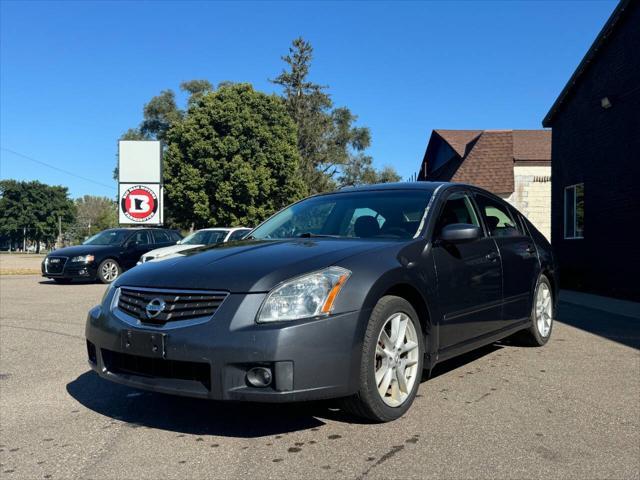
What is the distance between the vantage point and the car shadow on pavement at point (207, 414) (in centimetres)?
359

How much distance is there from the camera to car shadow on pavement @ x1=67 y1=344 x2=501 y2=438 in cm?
359

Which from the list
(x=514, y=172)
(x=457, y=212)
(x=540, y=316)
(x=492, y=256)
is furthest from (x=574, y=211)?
(x=457, y=212)

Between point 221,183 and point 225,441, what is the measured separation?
33.5 metres

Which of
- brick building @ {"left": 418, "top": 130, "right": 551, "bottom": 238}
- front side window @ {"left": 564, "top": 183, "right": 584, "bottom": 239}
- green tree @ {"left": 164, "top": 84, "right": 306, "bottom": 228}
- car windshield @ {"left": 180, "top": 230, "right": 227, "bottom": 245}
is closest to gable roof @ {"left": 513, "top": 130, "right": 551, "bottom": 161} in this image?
brick building @ {"left": 418, "top": 130, "right": 551, "bottom": 238}

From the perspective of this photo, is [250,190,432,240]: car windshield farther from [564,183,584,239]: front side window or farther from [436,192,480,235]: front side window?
[564,183,584,239]: front side window

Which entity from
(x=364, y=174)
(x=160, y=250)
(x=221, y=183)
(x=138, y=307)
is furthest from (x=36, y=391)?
(x=364, y=174)

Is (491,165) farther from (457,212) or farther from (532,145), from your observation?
(457,212)

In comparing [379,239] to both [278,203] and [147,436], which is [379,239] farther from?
[278,203]

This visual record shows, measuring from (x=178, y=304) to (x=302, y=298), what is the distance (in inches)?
28.8

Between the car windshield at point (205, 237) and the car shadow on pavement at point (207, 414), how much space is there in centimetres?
1203

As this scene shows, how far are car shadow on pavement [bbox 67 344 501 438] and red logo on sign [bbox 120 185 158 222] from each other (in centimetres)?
1888

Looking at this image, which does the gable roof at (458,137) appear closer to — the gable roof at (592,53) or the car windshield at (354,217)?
the gable roof at (592,53)

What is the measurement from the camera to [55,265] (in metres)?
15.1

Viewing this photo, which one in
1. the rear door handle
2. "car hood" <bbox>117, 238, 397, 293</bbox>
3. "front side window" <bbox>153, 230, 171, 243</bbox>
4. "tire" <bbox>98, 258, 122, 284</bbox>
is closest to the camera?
"car hood" <bbox>117, 238, 397, 293</bbox>
